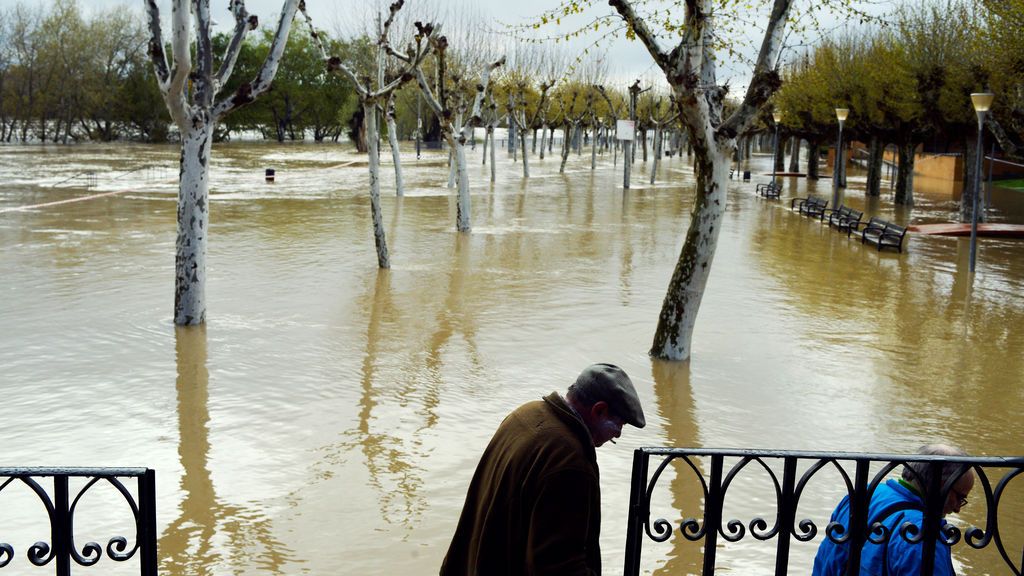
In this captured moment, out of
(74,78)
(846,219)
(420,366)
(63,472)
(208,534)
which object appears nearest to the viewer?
(63,472)

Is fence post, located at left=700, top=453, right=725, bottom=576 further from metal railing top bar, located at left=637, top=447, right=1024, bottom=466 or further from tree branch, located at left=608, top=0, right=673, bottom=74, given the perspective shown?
tree branch, located at left=608, top=0, right=673, bottom=74

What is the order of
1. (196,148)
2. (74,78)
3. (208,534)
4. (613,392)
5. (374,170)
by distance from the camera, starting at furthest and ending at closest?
1. (74,78)
2. (374,170)
3. (196,148)
4. (208,534)
5. (613,392)

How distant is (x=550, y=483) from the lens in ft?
10.7

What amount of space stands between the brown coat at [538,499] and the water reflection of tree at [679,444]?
3257 millimetres

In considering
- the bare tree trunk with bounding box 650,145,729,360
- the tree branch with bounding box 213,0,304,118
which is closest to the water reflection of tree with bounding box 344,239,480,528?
the bare tree trunk with bounding box 650,145,729,360

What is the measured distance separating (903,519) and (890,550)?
0.14 meters

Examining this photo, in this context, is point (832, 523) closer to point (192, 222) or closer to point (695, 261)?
point (695, 261)

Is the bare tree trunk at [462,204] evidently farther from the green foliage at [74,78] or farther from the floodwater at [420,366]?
the green foliage at [74,78]

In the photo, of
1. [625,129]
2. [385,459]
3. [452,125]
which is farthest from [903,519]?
[625,129]

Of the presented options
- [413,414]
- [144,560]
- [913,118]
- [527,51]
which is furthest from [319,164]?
[144,560]

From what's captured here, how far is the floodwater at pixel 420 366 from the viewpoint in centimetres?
715

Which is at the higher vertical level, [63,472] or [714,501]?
[63,472]

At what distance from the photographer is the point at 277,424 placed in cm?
914

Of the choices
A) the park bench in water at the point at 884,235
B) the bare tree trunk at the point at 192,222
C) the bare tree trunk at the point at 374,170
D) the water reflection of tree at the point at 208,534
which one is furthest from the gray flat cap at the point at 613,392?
the park bench in water at the point at 884,235
